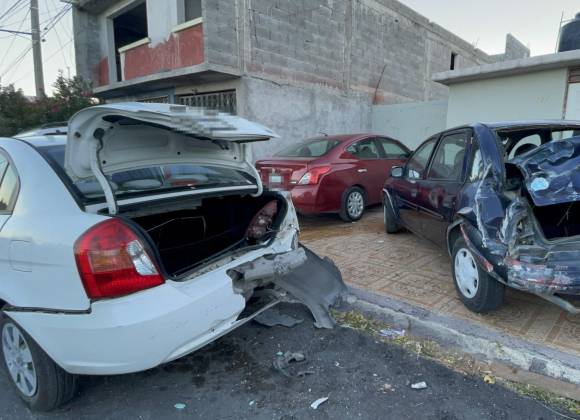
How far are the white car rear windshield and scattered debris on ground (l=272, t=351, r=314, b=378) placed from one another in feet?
4.46

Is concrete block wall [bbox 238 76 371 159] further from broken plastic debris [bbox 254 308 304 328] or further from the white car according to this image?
the white car

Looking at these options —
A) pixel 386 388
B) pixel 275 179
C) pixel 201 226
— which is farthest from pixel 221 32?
pixel 386 388

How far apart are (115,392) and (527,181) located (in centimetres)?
315

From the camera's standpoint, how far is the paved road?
7.43 feet

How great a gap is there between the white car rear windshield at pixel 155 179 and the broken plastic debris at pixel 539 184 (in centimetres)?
212

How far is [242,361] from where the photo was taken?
280 centimetres

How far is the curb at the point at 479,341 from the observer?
2.47m

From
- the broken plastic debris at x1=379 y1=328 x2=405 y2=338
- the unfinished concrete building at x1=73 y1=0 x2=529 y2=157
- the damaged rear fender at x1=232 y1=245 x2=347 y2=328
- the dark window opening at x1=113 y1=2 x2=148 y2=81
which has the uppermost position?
the dark window opening at x1=113 y1=2 x2=148 y2=81

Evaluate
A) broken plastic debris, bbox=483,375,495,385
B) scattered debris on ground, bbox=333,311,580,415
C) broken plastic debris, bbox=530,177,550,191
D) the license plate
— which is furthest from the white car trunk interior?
the license plate

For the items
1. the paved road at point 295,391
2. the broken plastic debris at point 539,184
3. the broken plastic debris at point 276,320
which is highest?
the broken plastic debris at point 539,184

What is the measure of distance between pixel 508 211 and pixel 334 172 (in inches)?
140

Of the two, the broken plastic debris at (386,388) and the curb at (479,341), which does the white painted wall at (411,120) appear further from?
the broken plastic debris at (386,388)

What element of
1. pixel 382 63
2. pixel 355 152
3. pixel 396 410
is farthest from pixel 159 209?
pixel 382 63

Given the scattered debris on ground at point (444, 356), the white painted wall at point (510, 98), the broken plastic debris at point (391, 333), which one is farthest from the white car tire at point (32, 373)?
the white painted wall at point (510, 98)
